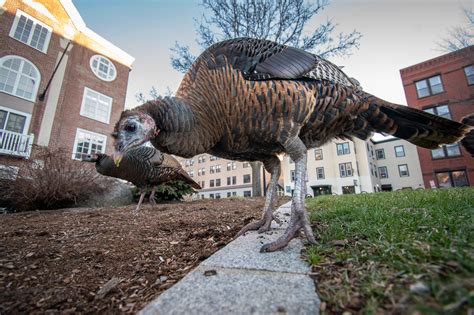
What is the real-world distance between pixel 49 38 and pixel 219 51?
1795cm

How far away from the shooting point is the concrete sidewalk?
92 cm

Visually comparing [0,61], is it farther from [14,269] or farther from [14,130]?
[14,269]

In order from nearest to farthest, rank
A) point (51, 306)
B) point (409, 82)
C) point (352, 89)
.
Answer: point (51, 306) < point (352, 89) < point (409, 82)

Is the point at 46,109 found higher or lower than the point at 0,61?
lower

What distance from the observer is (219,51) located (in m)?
2.46

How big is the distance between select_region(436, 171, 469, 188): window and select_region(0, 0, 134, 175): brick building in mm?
29520

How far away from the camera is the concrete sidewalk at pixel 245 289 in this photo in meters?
0.92

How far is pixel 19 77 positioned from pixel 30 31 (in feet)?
10.6

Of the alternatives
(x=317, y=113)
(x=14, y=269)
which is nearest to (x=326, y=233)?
(x=317, y=113)

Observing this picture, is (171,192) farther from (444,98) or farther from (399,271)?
(444,98)

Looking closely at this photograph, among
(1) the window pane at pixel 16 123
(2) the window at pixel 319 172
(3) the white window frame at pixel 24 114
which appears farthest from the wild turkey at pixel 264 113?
(2) the window at pixel 319 172

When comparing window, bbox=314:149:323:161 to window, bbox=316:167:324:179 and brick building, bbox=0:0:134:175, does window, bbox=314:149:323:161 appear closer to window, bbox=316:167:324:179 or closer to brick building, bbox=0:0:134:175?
window, bbox=316:167:324:179

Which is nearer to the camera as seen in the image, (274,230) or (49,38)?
(274,230)

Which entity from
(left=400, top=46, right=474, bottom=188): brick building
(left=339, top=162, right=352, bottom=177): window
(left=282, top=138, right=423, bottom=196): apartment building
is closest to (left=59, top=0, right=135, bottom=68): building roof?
(left=282, top=138, right=423, bottom=196): apartment building
